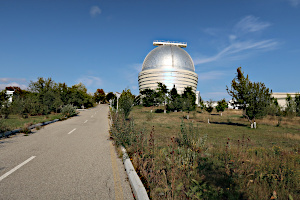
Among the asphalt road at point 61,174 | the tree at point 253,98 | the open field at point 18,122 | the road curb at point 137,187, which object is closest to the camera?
the road curb at point 137,187

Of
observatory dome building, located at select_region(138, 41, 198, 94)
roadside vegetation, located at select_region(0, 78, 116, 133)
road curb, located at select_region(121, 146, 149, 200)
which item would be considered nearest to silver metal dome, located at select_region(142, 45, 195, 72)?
observatory dome building, located at select_region(138, 41, 198, 94)

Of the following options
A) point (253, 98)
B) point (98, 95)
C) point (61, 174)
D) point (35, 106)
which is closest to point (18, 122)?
point (35, 106)

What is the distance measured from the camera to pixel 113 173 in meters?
5.04

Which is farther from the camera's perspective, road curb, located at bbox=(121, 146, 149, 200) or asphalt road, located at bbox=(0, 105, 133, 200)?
asphalt road, located at bbox=(0, 105, 133, 200)

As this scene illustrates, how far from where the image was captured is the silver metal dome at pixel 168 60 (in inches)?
3629

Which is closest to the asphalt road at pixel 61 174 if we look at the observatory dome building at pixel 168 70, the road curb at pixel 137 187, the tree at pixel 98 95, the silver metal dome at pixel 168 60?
the road curb at pixel 137 187

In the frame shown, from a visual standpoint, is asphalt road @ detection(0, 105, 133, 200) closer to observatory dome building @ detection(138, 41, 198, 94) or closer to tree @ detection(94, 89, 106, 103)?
observatory dome building @ detection(138, 41, 198, 94)

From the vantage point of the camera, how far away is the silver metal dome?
302 ft

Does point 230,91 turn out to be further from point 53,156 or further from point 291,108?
point 291,108

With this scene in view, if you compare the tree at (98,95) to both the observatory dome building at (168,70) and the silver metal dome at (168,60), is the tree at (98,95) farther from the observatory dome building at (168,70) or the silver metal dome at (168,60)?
the silver metal dome at (168,60)

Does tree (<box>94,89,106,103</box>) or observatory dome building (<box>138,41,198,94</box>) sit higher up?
observatory dome building (<box>138,41,198,94</box>)

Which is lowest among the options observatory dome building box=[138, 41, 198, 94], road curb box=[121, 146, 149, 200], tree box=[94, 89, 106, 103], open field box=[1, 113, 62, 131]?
road curb box=[121, 146, 149, 200]

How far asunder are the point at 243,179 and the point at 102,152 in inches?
199

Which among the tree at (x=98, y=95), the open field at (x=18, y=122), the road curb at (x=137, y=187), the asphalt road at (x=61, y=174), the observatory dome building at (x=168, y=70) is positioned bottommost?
the asphalt road at (x=61, y=174)
